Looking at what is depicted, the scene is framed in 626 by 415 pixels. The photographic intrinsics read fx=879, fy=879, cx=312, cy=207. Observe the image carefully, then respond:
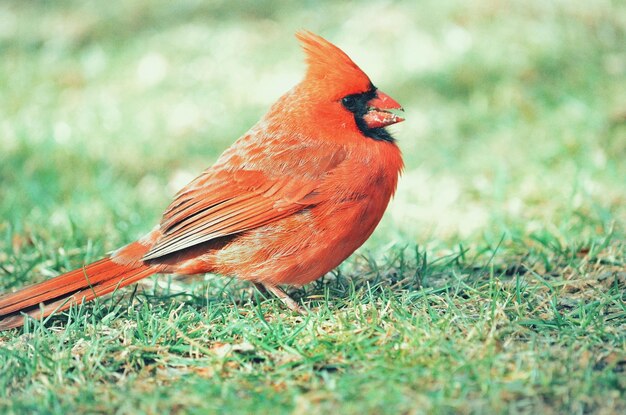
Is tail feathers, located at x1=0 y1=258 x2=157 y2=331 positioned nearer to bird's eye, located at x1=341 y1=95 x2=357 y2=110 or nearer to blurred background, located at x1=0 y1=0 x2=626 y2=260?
blurred background, located at x1=0 y1=0 x2=626 y2=260

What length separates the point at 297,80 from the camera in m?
8.17

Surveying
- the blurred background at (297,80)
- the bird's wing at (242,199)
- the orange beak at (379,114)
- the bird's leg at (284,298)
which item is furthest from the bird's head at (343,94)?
the blurred background at (297,80)

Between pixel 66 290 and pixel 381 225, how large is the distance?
2311 millimetres

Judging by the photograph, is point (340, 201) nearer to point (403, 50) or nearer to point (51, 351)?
point (51, 351)

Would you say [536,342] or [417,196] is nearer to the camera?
[536,342]

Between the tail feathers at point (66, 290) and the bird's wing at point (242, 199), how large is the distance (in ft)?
0.47

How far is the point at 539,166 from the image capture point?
605cm

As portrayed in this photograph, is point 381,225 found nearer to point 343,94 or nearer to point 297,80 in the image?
point 343,94

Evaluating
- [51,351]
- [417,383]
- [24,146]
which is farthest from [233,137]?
[417,383]

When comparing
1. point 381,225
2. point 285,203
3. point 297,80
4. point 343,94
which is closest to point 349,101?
point 343,94

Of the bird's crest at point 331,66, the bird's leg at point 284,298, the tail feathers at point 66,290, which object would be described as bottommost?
the bird's leg at point 284,298

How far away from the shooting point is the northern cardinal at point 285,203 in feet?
12.3

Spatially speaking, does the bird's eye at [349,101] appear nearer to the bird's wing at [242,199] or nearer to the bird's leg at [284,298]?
the bird's wing at [242,199]

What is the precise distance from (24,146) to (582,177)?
4103mm
